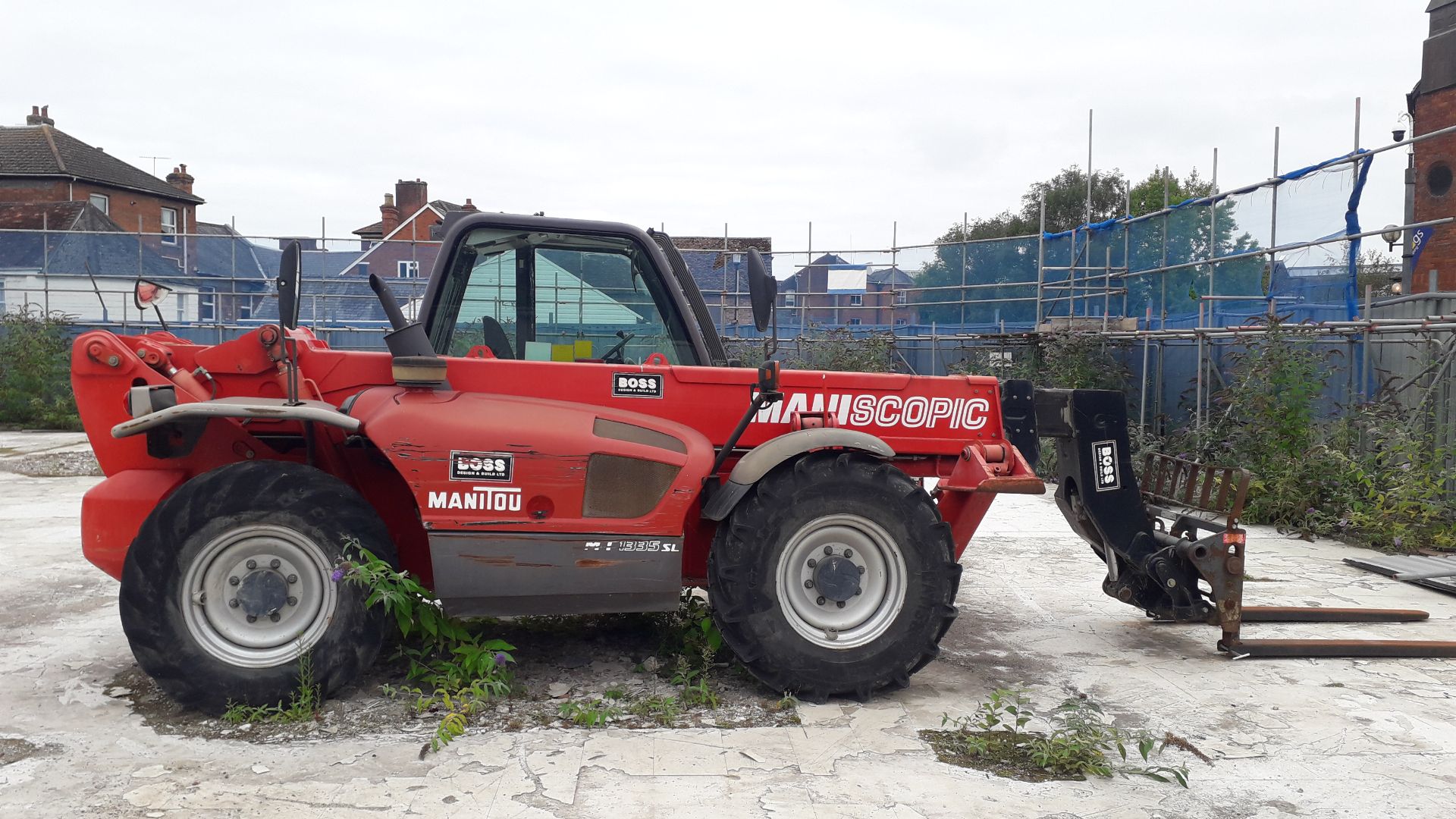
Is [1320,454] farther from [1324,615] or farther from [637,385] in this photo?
[637,385]

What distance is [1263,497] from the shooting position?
10312 millimetres

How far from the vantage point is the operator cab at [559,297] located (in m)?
5.22

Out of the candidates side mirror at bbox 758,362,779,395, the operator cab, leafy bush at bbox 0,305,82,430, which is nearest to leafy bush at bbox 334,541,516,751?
the operator cab

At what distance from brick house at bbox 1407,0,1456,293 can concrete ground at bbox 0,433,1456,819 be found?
433 inches

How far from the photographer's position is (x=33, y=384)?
21.0 m

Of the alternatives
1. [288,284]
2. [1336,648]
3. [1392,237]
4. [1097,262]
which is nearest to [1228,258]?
[1392,237]

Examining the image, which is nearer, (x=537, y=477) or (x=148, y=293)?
(x=537, y=477)

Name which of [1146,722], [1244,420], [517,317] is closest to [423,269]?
[1244,420]

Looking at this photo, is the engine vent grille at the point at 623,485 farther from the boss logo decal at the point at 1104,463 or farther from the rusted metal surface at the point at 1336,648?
the rusted metal surface at the point at 1336,648

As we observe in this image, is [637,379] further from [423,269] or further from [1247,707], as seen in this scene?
[423,269]

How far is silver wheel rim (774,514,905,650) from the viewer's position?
4.85 meters

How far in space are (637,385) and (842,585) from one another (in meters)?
1.31

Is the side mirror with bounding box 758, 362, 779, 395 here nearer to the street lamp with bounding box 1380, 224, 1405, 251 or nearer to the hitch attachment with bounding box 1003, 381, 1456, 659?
the hitch attachment with bounding box 1003, 381, 1456, 659

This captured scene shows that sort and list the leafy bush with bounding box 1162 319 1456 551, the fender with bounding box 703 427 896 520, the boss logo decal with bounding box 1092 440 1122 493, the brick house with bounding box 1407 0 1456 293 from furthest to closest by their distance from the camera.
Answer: the brick house with bounding box 1407 0 1456 293 → the leafy bush with bounding box 1162 319 1456 551 → the boss logo decal with bounding box 1092 440 1122 493 → the fender with bounding box 703 427 896 520
